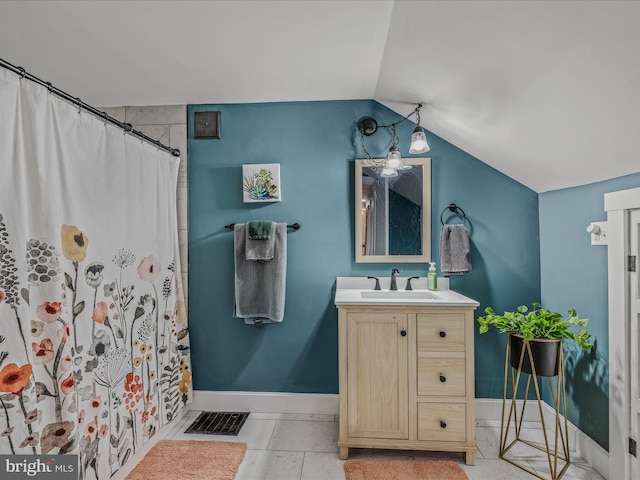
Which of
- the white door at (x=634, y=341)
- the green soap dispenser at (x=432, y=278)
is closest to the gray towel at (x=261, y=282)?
the green soap dispenser at (x=432, y=278)

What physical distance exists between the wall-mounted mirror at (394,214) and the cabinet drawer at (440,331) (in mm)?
586

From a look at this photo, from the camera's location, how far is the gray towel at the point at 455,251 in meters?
2.18

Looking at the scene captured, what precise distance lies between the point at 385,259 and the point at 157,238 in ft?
4.80

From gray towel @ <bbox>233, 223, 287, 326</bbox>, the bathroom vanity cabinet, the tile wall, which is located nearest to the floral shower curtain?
the tile wall

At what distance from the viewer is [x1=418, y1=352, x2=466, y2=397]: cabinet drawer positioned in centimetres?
178

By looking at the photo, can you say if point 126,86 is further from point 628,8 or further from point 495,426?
point 495,426

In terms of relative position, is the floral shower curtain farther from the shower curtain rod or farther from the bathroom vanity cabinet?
the bathroom vanity cabinet

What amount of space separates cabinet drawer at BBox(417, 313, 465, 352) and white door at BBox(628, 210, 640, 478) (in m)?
0.71

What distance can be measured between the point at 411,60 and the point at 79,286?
1853 mm

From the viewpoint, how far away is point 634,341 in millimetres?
1518

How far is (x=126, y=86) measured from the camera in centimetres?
213

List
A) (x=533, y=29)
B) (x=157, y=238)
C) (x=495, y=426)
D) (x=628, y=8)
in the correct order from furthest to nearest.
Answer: (x=495, y=426) → (x=157, y=238) → (x=533, y=29) → (x=628, y=8)

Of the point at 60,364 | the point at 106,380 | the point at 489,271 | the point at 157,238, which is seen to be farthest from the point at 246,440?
the point at 489,271

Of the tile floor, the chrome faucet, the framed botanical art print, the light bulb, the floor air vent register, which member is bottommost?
the tile floor
